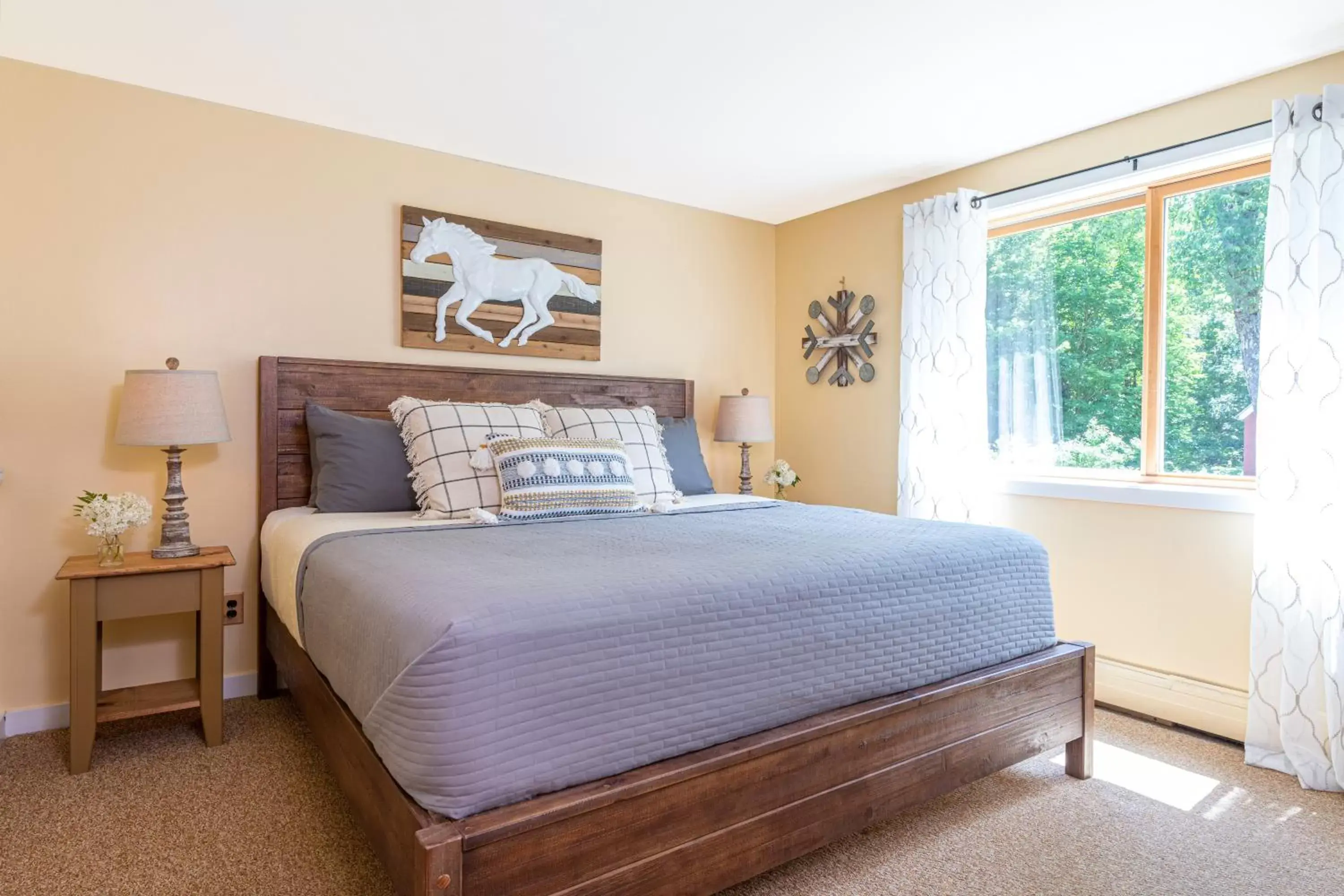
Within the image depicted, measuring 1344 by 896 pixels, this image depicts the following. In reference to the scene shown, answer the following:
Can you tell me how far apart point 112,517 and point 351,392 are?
3.16 feet

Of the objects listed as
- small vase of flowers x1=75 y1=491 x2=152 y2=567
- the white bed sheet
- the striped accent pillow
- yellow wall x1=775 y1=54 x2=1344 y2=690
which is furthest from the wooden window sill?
small vase of flowers x1=75 y1=491 x2=152 y2=567

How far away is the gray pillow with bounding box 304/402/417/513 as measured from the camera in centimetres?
272

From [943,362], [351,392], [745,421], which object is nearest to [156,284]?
[351,392]

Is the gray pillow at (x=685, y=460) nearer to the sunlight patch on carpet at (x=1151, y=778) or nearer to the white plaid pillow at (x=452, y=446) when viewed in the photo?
the white plaid pillow at (x=452, y=446)

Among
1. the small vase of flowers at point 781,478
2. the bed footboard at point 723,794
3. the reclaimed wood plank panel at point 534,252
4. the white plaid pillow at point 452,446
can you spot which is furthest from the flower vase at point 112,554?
the small vase of flowers at point 781,478

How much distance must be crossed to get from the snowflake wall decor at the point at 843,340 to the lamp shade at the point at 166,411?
114 inches

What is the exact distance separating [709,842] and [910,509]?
236 cm

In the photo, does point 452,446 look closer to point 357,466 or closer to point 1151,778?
point 357,466

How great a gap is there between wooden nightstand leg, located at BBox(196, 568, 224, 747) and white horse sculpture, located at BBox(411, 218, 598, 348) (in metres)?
1.36

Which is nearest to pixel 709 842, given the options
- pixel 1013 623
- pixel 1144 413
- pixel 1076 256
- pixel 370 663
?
pixel 370 663

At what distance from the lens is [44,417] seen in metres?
2.55

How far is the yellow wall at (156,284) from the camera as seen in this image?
252 cm

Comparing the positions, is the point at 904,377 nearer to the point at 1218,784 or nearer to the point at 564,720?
the point at 1218,784

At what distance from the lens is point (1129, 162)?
2.87m
